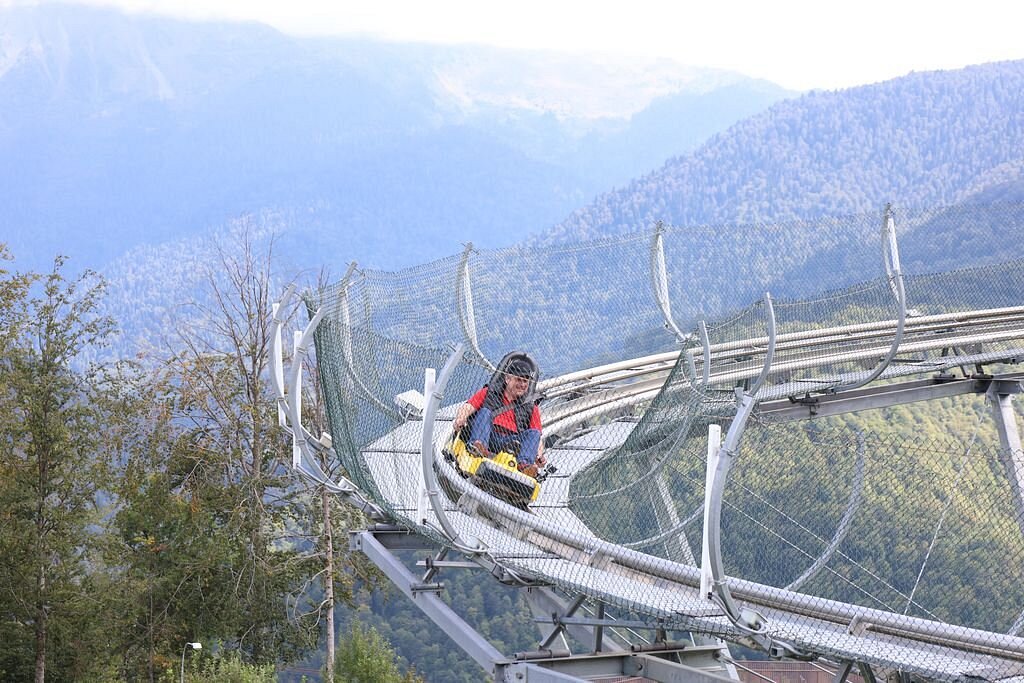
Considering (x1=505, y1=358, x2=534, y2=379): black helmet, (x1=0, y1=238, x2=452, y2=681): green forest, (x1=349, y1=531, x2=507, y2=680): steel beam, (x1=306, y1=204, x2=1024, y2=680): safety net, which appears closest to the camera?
(x1=306, y1=204, x2=1024, y2=680): safety net

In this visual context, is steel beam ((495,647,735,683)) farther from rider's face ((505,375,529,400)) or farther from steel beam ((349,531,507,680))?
rider's face ((505,375,529,400))

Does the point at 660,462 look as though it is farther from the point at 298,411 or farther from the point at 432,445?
the point at 298,411

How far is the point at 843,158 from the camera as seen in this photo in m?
155

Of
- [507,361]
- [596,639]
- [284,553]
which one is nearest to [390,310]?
[507,361]

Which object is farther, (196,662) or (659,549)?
(196,662)

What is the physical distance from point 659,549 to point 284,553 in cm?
1908

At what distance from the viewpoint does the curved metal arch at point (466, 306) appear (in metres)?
10.3

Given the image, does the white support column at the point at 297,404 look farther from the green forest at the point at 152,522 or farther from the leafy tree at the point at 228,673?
the green forest at the point at 152,522

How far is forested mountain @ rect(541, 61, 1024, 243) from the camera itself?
444ft

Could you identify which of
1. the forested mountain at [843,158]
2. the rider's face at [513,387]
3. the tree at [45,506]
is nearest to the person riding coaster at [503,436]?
the rider's face at [513,387]

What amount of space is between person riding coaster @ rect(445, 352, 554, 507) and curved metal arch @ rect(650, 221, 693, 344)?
4.93ft

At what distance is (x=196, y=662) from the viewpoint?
2180cm

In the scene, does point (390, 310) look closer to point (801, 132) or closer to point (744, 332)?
point (744, 332)

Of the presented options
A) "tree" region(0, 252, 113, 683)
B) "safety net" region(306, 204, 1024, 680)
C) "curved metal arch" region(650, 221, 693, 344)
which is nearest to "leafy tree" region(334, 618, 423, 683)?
"tree" region(0, 252, 113, 683)
